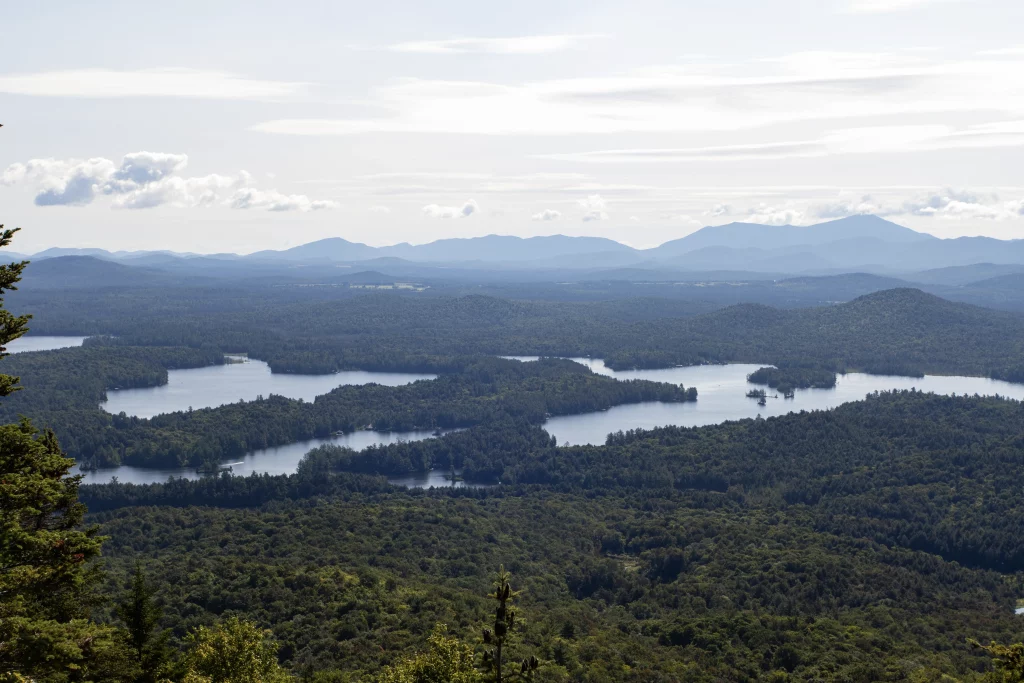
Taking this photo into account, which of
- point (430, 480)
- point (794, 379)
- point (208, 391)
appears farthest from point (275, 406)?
point (794, 379)

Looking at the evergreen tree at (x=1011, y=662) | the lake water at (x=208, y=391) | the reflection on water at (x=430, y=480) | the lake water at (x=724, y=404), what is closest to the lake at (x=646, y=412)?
the lake water at (x=724, y=404)

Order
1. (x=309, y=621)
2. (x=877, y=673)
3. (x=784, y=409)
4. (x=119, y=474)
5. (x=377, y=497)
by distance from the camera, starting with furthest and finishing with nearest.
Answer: (x=784, y=409)
(x=119, y=474)
(x=377, y=497)
(x=309, y=621)
(x=877, y=673)

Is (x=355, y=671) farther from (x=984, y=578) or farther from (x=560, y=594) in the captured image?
(x=984, y=578)

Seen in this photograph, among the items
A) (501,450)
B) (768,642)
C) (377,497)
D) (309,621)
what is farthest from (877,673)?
(501,450)

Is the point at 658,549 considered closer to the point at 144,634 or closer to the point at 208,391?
the point at 144,634

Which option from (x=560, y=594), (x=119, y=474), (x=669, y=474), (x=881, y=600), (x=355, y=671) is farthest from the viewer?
(x=119, y=474)

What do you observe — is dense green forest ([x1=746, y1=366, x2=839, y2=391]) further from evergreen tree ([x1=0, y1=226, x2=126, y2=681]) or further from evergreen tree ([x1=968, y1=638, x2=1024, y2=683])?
evergreen tree ([x1=0, y1=226, x2=126, y2=681])
